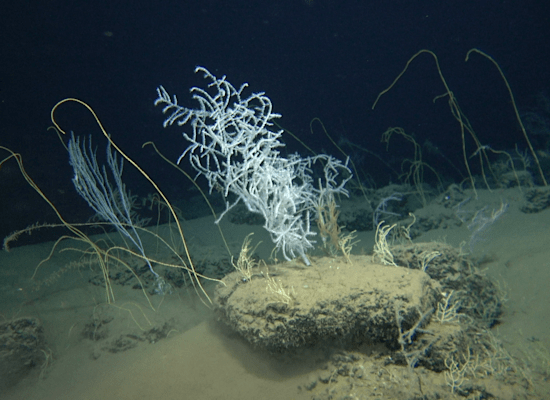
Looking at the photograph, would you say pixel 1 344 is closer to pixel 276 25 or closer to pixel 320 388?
pixel 320 388

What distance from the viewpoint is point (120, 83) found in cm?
1584

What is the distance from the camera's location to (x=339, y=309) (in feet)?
7.51

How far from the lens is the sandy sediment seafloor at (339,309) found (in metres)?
2.23

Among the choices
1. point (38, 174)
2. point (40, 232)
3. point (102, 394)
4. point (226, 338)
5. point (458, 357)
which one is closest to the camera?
point (458, 357)

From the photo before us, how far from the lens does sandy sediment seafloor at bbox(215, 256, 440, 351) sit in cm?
223

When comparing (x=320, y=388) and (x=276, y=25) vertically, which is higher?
(x=276, y=25)

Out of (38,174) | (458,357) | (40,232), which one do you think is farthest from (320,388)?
(38,174)

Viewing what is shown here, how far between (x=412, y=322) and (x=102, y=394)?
2.96 meters

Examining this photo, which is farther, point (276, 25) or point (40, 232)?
point (276, 25)

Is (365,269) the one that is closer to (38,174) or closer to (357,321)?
Result: (357,321)

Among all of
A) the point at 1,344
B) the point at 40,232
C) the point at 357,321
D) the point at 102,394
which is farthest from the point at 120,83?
the point at 357,321

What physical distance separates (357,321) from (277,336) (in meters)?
0.69

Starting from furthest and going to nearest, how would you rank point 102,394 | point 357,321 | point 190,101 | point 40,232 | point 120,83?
point 190,101 → point 120,83 → point 40,232 → point 102,394 → point 357,321

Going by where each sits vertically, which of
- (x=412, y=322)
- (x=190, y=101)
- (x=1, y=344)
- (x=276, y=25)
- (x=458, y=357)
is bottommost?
(x=1, y=344)
